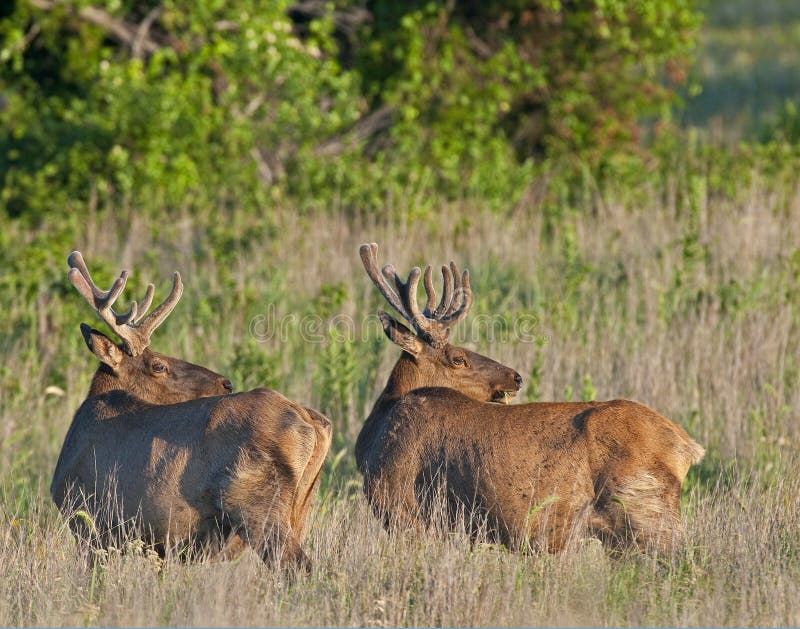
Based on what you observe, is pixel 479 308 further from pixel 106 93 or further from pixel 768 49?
pixel 768 49

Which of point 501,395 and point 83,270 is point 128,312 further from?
point 501,395

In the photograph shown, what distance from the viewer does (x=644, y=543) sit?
636 centimetres

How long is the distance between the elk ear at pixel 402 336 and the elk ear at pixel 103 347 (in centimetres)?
152

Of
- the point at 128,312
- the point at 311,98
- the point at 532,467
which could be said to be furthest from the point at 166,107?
the point at 532,467

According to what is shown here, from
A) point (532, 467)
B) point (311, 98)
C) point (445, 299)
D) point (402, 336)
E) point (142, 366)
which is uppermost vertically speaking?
point (311, 98)

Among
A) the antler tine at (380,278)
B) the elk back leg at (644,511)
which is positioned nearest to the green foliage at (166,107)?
the antler tine at (380,278)

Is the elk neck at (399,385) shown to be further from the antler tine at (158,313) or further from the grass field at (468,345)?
the antler tine at (158,313)

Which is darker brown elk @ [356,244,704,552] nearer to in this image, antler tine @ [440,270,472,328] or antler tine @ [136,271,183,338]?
antler tine @ [440,270,472,328]

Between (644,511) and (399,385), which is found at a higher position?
(399,385)

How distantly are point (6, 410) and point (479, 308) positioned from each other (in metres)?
3.92

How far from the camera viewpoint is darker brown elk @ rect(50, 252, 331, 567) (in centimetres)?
627

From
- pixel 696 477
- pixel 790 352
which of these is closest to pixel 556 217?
pixel 790 352

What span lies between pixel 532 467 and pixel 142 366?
7.70 feet

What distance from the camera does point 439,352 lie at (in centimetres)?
773
